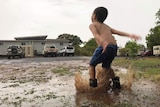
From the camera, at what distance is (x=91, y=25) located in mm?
6609

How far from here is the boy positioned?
21.1 ft

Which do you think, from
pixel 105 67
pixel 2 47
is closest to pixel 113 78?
pixel 105 67

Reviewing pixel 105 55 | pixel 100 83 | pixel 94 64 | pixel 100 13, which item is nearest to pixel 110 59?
pixel 105 55

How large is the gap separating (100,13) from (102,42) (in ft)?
2.34

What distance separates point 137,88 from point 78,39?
70712 millimetres

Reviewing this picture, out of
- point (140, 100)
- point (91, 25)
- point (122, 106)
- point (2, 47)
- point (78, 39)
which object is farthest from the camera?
point (78, 39)

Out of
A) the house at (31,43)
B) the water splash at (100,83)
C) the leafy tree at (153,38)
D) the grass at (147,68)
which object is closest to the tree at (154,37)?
the leafy tree at (153,38)

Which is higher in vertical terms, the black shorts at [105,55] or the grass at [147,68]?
the black shorts at [105,55]

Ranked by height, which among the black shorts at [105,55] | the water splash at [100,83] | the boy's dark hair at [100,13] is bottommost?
the water splash at [100,83]

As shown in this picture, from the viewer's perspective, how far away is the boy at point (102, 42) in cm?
645

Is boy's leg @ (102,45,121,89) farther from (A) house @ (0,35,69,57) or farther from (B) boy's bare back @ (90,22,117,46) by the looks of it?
(A) house @ (0,35,69,57)

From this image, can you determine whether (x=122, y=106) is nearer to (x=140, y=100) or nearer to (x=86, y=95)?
(x=140, y=100)

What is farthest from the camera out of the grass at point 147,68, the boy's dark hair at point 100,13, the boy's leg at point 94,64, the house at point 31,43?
the house at point 31,43

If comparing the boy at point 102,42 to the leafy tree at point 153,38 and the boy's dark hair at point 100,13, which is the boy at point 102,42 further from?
the leafy tree at point 153,38
